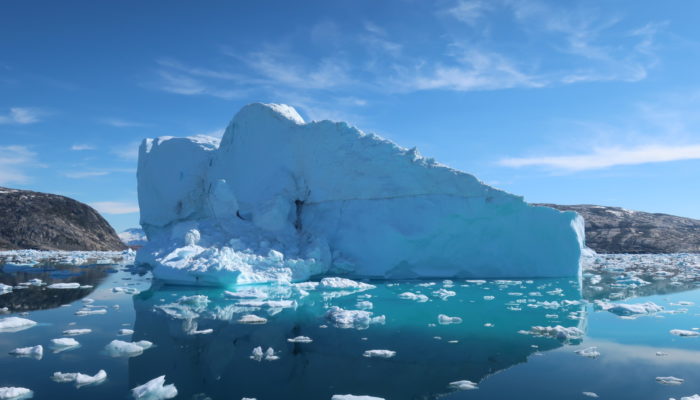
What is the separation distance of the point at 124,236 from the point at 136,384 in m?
82.6

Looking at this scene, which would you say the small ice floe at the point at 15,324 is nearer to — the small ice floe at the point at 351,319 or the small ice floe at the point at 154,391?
the small ice floe at the point at 154,391

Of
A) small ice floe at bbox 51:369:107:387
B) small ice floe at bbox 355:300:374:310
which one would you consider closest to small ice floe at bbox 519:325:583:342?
small ice floe at bbox 355:300:374:310

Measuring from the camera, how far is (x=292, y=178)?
46.3 ft

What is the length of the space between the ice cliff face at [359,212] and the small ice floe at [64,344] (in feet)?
21.5

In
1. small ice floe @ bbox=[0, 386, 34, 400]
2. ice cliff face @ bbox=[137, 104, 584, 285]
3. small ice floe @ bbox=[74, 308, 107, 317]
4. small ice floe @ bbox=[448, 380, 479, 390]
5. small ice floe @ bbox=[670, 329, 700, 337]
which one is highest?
ice cliff face @ bbox=[137, 104, 584, 285]

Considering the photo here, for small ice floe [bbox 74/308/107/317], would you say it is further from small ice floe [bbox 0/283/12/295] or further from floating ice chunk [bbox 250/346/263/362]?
floating ice chunk [bbox 250/346/263/362]

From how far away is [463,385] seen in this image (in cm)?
416

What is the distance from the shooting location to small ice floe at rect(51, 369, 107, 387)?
4.05 metres

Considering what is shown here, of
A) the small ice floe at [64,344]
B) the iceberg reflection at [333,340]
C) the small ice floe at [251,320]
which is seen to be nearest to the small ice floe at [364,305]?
the iceberg reflection at [333,340]

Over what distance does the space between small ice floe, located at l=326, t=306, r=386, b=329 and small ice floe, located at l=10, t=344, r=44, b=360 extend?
3398mm

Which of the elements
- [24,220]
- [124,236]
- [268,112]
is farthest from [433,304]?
[124,236]

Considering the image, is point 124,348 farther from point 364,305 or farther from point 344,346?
point 364,305

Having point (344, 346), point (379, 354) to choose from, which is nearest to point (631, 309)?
point (379, 354)

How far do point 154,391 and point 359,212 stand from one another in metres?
9.97
